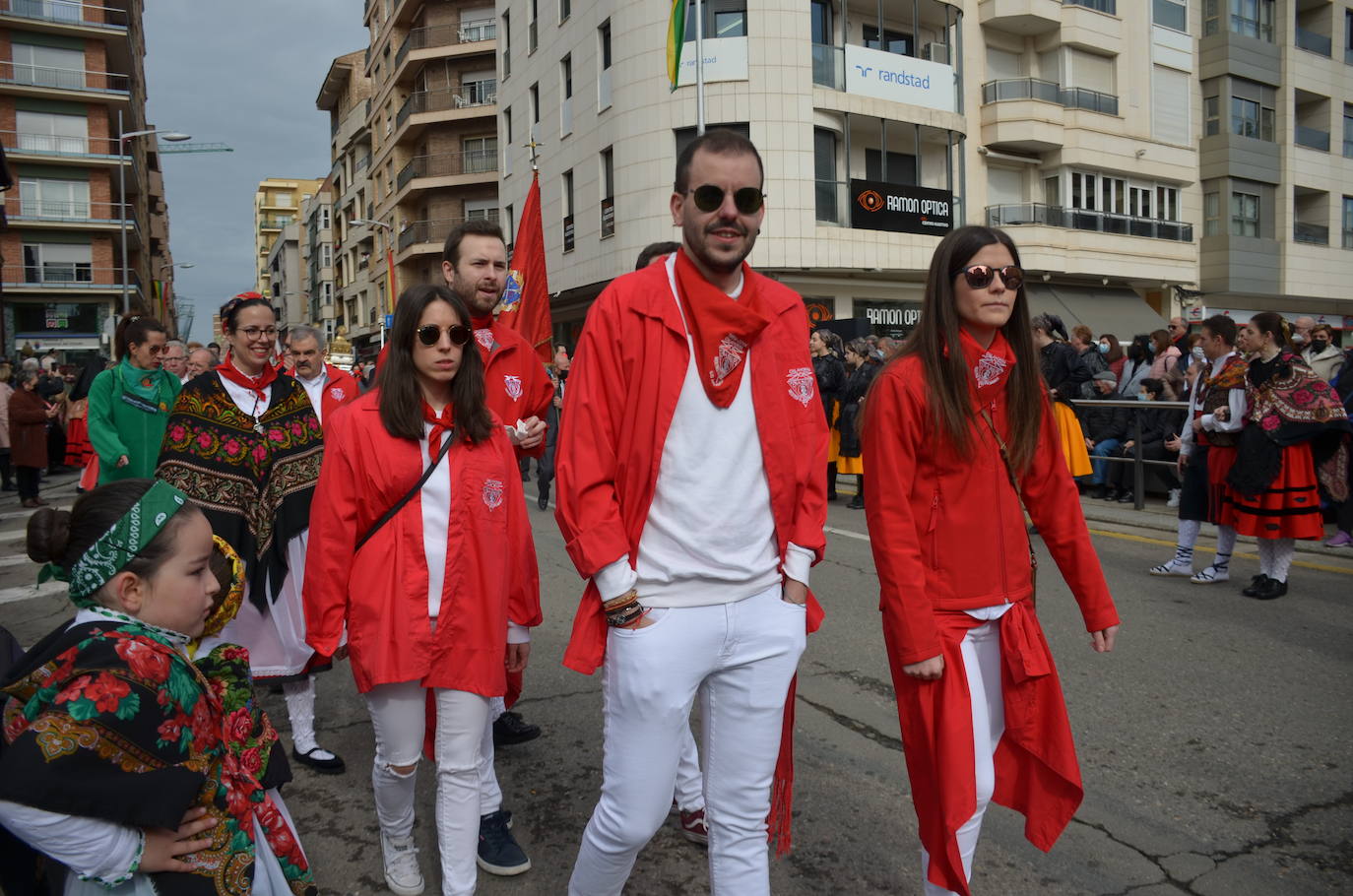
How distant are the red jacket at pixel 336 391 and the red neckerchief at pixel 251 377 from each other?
62 centimetres

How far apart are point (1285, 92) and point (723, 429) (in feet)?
137

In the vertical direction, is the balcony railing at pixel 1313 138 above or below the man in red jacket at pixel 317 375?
above

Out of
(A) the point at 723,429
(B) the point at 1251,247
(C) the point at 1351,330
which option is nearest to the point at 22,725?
(A) the point at 723,429

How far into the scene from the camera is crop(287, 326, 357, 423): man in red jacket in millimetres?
5203

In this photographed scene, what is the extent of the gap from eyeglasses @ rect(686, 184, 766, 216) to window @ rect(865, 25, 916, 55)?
2824 centimetres

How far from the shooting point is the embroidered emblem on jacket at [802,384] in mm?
2541

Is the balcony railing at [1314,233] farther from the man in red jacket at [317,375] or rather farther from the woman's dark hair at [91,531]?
the woman's dark hair at [91,531]

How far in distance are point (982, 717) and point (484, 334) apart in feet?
7.72

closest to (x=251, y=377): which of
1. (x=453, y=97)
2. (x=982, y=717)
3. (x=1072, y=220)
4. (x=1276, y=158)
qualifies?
(x=982, y=717)

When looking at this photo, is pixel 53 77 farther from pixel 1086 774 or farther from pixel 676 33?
pixel 1086 774

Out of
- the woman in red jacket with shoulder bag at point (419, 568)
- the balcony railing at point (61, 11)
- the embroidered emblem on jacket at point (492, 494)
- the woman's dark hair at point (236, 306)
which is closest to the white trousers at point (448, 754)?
the woman in red jacket with shoulder bag at point (419, 568)

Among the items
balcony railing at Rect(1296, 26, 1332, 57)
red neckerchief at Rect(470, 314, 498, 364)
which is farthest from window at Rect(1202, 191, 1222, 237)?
red neckerchief at Rect(470, 314, 498, 364)

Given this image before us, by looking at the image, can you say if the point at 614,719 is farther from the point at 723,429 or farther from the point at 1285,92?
the point at 1285,92

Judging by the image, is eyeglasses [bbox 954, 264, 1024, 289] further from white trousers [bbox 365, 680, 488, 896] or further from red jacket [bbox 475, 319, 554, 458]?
white trousers [bbox 365, 680, 488, 896]
